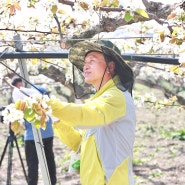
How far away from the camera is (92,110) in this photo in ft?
7.59

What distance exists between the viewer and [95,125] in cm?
236

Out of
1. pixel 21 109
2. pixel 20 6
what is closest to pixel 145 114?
pixel 20 6

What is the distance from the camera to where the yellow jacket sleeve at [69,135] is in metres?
2.93

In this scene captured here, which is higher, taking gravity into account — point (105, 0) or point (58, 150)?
point (105, 0)

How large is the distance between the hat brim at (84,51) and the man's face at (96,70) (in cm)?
4

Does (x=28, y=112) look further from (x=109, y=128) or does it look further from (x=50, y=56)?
(x=50, y=56)

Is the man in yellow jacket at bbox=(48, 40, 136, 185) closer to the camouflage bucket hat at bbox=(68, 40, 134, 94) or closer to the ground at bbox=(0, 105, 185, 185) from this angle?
the camouflage bucket hat at bbox=(68, 40, 134, 94)

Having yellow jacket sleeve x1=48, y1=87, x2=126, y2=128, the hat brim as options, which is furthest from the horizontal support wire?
yellow jacket sleeve x1=48, y1=87, x2=126, y2=128

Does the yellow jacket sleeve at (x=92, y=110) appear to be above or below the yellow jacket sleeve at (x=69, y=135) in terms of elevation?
above

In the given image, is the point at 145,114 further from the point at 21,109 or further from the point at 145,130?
the point at 21,109

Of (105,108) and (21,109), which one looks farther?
(105,108)

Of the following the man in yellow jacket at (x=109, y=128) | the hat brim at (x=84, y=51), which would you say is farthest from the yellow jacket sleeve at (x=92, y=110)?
the hat brim at (x=84, y=51)

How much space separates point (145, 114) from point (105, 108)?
15.6 meters

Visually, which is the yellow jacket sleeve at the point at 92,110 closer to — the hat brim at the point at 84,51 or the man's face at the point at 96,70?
the man's face at the point at 96,70
